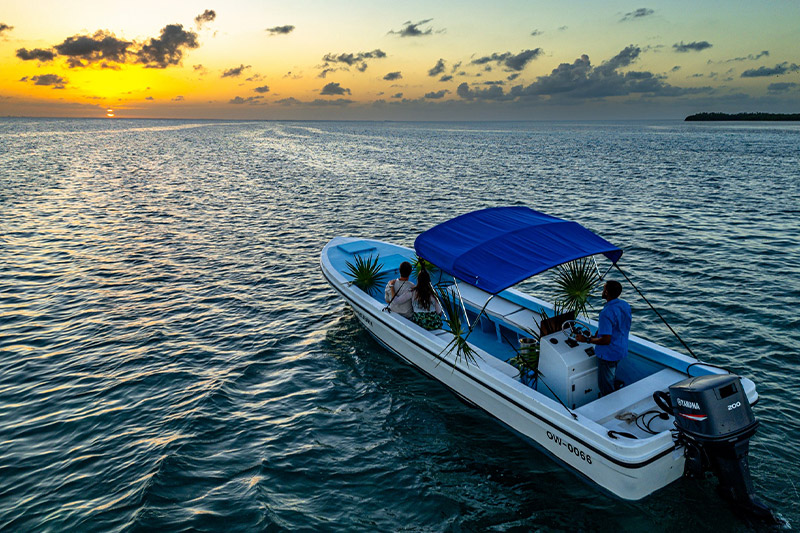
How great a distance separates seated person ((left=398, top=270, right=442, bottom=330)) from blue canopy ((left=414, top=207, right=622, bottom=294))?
0.81m

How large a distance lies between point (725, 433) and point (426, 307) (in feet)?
19.0

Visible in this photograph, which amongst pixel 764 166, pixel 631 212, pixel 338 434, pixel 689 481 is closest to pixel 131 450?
pixel 338 434

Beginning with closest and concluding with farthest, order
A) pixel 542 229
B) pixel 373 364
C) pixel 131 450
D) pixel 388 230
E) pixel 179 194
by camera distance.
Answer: pixel 131 450
pixel 542 229
pixel 373 364
pixel 388 230
pixel 179 194

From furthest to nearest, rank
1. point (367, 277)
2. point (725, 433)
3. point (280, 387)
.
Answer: point (367, 277) → point (280, 387) → point (725, 433)

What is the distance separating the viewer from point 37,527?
694 cm

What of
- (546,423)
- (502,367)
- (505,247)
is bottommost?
(546,423)

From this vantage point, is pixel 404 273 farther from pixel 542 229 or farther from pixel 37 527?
pixel 37 527

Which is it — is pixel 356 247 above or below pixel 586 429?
above

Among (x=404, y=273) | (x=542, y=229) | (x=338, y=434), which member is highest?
(x=542, y=229)

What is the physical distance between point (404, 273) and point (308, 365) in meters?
3.37

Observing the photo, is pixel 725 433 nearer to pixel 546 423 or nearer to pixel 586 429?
pixel 586 429

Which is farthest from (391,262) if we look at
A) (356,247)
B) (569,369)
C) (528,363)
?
(569,369)

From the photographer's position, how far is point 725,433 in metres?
6.03

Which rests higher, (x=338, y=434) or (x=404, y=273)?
(x=404, y=273)
